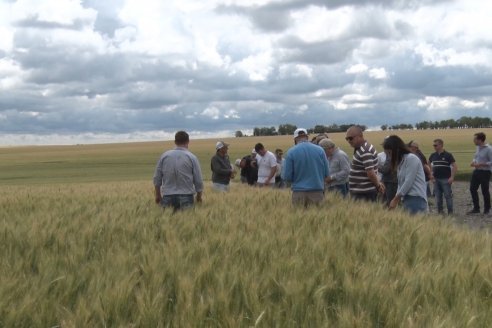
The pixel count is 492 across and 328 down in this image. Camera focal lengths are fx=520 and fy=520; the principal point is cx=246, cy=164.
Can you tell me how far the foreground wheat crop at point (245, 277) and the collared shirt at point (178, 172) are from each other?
2.02 m

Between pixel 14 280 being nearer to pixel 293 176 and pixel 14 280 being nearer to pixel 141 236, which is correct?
pixel 141 236

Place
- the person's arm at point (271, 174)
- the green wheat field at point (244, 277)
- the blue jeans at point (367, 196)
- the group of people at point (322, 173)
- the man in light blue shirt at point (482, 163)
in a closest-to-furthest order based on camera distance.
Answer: the green wheat field at point (244, 277)
the group of people at point (322, 173)
the blue jeans at point (367, 196)
the man in light blue shirt at point (482, 163)
the person's arm at point (271, 174)

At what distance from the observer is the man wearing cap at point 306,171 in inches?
317

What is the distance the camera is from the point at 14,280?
3.38m

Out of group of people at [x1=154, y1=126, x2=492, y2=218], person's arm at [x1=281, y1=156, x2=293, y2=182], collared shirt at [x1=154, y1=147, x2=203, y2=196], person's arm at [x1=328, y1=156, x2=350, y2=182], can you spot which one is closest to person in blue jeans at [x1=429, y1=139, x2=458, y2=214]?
person's arm at [x1=328, y1=156, x2=350, y2=182]

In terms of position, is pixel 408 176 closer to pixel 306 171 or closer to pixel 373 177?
pixel 373 177

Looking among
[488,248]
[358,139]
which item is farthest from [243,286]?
[358,139]

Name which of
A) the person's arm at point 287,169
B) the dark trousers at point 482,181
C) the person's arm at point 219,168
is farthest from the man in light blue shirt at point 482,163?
the person's arm at point 287,169

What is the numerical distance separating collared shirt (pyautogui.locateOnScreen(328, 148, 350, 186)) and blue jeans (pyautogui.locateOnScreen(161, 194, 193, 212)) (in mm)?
3388

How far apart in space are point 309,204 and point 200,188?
1.74 metres

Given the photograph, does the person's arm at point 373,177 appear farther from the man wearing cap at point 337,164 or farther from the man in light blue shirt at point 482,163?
the man in light blue shirt at point 482,163

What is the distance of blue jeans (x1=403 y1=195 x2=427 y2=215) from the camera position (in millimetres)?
7633

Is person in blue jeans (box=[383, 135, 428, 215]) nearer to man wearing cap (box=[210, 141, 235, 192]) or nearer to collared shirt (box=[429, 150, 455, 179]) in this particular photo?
man wearing cap (box=[210, 141, 235, 192])

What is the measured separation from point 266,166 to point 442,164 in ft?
14.5
